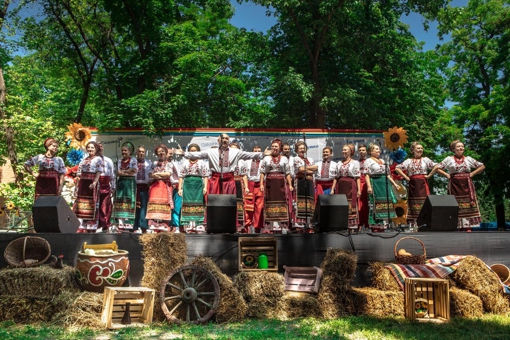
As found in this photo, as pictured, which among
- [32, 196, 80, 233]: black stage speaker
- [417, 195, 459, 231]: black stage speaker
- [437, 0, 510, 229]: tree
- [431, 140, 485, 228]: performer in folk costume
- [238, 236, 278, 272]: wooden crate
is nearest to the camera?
[238, 236, 278, 272]: wooden crate

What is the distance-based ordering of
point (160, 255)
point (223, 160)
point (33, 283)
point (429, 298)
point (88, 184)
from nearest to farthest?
point (33, 283) → point (429, 298) → point (160, 255) → point (88, 184) → point (223, 160)

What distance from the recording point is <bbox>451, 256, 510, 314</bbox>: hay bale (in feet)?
15.9

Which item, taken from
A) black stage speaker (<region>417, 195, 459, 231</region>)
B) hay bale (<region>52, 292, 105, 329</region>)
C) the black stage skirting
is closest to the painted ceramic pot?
hay bale (<region>52, 292, 105, 329</region>)

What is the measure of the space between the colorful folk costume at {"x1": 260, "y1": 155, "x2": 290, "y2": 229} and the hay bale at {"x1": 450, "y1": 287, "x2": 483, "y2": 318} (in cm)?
271

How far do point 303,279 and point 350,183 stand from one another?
8.96ft

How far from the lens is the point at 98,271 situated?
4637 mm

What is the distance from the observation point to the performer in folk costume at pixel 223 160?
22.5 feet

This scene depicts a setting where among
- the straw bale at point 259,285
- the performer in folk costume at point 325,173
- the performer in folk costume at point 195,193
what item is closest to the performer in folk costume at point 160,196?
the performer in folk costume at point 195,193

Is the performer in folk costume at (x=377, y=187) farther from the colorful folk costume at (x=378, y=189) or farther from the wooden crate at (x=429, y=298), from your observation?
the wooden crate at (x=429, y=298)

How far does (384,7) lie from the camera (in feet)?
43.1

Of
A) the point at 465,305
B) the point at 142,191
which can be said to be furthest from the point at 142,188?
the point at 465,305

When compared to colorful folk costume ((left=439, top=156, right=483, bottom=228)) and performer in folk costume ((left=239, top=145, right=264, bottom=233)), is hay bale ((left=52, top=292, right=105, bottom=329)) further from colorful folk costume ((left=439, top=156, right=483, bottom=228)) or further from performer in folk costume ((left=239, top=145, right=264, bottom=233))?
colorful folk costume ((left=439, top=156, right=483, bottom=228))

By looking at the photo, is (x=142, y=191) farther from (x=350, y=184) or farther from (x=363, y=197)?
(x=363, y=197)

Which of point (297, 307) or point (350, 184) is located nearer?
point (297, 307)
